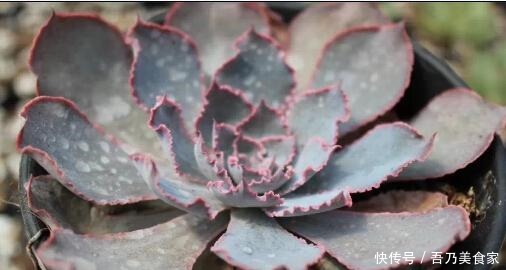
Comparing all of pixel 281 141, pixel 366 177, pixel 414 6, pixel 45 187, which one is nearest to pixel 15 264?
pixel 45 187

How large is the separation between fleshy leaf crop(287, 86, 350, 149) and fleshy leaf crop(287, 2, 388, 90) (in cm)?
10

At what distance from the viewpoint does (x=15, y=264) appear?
52.3 inches

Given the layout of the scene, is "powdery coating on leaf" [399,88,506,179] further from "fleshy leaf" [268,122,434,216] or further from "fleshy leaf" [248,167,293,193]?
"fleshy leaf" [248,167,293,193]

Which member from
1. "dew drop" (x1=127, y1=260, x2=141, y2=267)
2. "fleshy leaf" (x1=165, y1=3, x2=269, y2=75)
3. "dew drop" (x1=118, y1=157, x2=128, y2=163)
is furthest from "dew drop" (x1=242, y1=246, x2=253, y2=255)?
"fleshy leaf" (x1=165, y1=3, x2=269, y2=75)

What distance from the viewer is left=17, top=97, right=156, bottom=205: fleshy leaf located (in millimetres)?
829

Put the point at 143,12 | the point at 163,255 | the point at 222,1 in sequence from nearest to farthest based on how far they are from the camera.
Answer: the point at 163,255, the point at 222,1, the point at 143,12

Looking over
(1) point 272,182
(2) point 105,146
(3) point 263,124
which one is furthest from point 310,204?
(2) point 105,146

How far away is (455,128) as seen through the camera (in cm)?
98

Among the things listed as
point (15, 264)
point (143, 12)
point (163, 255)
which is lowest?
point (15, 264)

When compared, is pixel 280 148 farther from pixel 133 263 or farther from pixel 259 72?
Answer: pixel 133 263

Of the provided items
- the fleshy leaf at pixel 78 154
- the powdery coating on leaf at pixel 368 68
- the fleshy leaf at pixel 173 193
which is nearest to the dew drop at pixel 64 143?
the fleshy leaf at pixel 78 154

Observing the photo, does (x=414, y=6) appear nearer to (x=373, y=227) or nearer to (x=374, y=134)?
(x=374, y=134)

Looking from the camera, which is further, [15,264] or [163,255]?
[15,264]

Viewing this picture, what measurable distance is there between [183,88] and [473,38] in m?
0.79
